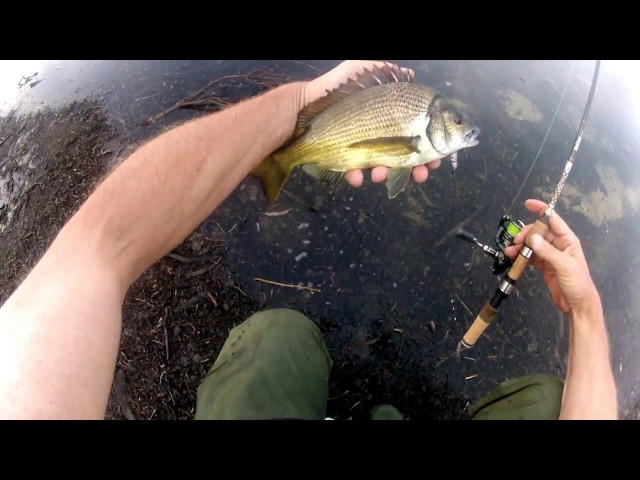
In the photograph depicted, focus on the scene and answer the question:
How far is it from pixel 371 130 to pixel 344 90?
274 mm

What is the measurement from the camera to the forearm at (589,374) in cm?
177

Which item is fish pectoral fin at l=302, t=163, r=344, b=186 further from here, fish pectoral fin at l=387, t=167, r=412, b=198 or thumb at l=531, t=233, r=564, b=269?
thumb at l=531, t=233, r=564, b=269

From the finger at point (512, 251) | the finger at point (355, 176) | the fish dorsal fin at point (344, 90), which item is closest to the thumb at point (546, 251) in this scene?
the finger at point (512, 251)

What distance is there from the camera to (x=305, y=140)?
2238 millimetres

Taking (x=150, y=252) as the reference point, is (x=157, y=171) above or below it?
above

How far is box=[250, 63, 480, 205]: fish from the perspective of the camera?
2215 millimetres

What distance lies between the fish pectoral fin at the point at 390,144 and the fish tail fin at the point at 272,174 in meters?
0.39

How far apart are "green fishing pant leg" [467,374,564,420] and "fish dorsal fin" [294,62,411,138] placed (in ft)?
5.57

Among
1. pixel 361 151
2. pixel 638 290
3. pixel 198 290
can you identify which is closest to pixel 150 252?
pixel 198 290

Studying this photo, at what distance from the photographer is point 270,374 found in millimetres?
1881

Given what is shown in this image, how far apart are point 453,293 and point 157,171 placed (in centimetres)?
193

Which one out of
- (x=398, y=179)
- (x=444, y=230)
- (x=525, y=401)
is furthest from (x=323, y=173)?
(x=525, y=401)

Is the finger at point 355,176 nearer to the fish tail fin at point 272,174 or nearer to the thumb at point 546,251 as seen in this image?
the fish tail fin at point 272,174

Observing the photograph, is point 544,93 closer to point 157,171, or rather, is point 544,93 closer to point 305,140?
point 305,140
